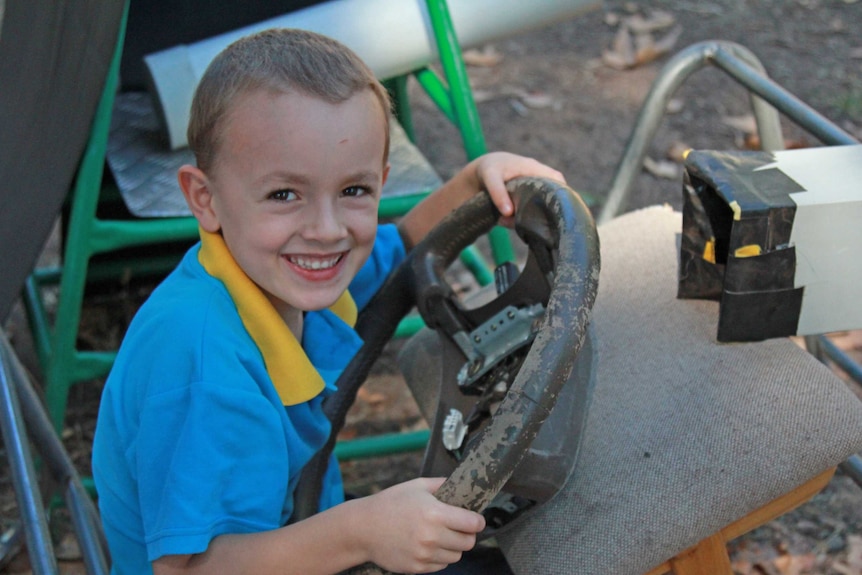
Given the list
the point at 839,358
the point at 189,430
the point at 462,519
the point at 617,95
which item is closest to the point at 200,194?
the point at 189,430

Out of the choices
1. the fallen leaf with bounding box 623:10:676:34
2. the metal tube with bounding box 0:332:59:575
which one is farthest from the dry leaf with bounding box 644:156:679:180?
the metal tube with bounding box 0:332:59:575

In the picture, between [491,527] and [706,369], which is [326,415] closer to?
[491,527]

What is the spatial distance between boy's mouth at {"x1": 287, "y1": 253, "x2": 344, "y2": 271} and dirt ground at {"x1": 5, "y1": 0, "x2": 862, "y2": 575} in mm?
1331

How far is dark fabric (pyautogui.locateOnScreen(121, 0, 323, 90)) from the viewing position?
2.46m

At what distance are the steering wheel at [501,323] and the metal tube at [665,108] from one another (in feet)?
2.12

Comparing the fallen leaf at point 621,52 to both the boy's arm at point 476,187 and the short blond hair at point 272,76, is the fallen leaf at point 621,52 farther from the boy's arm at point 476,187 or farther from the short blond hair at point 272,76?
the short blond hair at point 272,76

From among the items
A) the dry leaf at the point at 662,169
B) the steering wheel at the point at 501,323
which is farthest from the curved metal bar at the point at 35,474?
the dry leaf at the point at 662,169

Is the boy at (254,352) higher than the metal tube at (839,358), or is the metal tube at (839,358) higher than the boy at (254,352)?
the boy at (254,352)

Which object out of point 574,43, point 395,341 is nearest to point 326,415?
point 395,341

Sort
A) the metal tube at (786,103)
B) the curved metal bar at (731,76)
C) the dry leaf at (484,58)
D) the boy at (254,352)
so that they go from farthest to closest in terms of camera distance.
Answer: the dry leaf at (484,58) → the curved metal bar at (731,76) → the metal tube at (786,103) → the boy at (254,352)

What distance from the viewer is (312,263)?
122 centimetres

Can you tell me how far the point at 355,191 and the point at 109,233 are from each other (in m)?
0.94

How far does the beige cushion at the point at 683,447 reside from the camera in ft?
3.86

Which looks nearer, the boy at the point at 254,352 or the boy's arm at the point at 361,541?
the boy's arm at the point at 361,541
